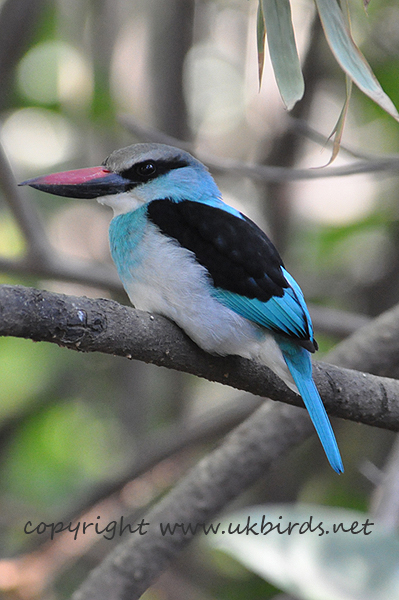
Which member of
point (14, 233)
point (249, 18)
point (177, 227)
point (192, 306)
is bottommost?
point (14, 233)

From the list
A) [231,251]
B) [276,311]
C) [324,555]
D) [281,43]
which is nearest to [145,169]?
[231,251]

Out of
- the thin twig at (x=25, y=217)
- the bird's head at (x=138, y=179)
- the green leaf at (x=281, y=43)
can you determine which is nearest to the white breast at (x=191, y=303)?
the bird's head at (x=138, y=179)

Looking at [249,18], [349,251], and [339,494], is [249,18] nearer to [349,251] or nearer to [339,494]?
[349,251]

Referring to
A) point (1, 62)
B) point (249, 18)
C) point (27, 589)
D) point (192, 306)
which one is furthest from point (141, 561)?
point (249, 18)

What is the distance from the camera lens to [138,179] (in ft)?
7.23

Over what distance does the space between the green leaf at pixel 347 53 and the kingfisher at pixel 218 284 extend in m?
0.64

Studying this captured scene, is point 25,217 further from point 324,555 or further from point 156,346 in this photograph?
point 324,555

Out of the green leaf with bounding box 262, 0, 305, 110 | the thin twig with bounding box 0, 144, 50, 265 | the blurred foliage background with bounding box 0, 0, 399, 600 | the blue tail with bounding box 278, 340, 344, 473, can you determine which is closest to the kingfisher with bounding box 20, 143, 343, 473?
the blue tail with bounding box 278, 340, 344, 473

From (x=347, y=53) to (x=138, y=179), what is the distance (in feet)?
3.06

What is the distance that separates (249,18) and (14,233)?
2.18 metres

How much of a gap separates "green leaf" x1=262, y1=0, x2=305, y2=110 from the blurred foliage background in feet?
8.01

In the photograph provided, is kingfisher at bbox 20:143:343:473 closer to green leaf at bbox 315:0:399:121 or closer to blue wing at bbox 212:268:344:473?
blue wing at bbox 212:268:344:473

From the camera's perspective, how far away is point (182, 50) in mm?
4301

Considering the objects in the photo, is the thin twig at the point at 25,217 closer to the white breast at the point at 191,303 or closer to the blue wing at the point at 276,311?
the white breast at the point at 191,303
